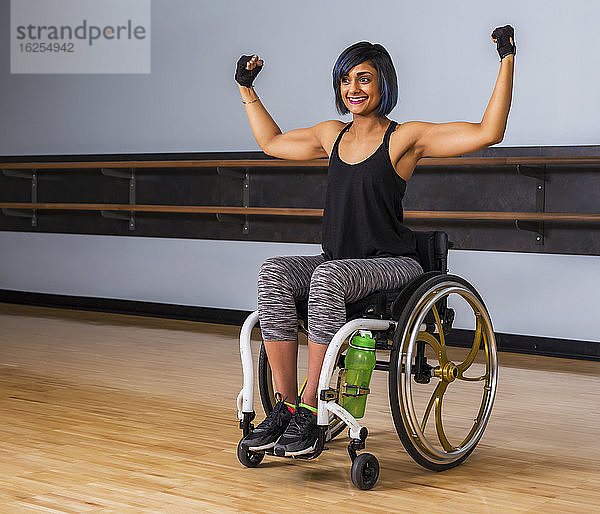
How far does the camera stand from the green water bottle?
2186mm

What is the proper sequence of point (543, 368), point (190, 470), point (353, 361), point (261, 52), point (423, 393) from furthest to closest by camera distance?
point (261, 52), point (543, 368), point (423, 393), point (190, 470), point (353, 361)

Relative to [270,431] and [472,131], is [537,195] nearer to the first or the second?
[472,131]

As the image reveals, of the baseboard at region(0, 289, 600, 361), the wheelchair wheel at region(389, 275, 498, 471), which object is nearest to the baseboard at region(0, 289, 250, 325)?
the baseboard at region(0, 289, 600, 361)

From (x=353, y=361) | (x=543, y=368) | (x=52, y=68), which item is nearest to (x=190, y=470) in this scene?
(x=353, y=361)

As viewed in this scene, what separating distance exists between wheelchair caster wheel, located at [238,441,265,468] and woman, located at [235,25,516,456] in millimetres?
40

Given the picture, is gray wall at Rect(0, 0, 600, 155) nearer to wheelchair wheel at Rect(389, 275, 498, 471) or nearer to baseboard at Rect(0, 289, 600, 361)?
baseboard at Rect(0, 289, 600, 361)

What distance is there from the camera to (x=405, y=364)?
2.16 m

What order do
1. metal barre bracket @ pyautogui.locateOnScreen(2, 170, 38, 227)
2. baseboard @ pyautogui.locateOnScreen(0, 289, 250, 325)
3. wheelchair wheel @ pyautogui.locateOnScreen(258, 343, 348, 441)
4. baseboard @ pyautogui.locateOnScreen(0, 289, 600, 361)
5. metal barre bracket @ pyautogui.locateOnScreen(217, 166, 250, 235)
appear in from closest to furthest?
wheelchair wheel @ pyautogui.locateOnScreen(258, 343, 348, 441)
baseboard @ pyautogui.locateOnScreen(0, 289, 600, 361)
metal barre bracket @ pyautogui.locateOnScreen(217, 166, 250, 235)
baseboard @ pyautogui.locateOnScreen(0, 289, 250, 325)
metal barre bracket @ pyautogui.locateOnScreen(2, 170, 38, 227)

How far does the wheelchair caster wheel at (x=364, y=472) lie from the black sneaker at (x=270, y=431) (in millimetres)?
190

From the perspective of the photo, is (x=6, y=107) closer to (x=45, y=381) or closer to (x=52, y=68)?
(x=52, y=68)

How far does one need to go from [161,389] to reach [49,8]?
11.0ft

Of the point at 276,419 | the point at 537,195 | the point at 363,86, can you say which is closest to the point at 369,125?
the point at 363,86

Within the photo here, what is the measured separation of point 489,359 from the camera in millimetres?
2477

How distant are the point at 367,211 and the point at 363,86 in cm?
30
